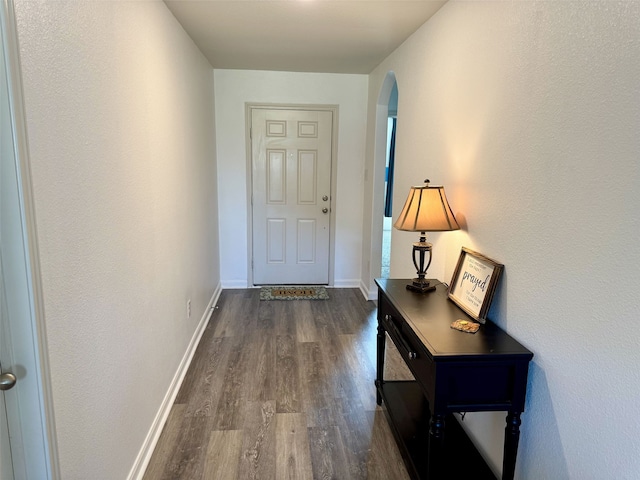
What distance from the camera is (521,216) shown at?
155cm

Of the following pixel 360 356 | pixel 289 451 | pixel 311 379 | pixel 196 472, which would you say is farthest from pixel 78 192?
pixel 360 356

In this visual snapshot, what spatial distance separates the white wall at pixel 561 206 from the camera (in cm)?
108

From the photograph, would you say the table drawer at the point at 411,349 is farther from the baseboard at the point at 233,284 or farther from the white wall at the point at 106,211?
the baseboard at the point at 233,284

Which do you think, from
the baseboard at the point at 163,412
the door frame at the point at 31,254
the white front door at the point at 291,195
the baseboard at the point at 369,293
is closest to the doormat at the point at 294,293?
the white front door at the point at 291,195

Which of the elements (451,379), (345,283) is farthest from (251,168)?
(451,379)

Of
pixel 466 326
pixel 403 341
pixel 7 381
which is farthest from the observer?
pixel 403 341

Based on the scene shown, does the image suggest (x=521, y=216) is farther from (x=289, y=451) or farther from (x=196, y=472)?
(x=196, y=472)

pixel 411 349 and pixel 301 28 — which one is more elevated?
pixel 301 28

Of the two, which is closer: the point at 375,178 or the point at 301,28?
the point at 301,28

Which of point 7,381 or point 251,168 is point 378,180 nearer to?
point 251,168

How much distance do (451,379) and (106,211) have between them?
1371 mm

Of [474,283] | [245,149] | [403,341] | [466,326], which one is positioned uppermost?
[245,149]

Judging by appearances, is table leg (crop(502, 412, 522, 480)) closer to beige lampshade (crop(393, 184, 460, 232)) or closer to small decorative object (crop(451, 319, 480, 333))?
small decorative object (crop(451, 319, 480, 333))

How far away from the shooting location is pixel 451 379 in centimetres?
146
